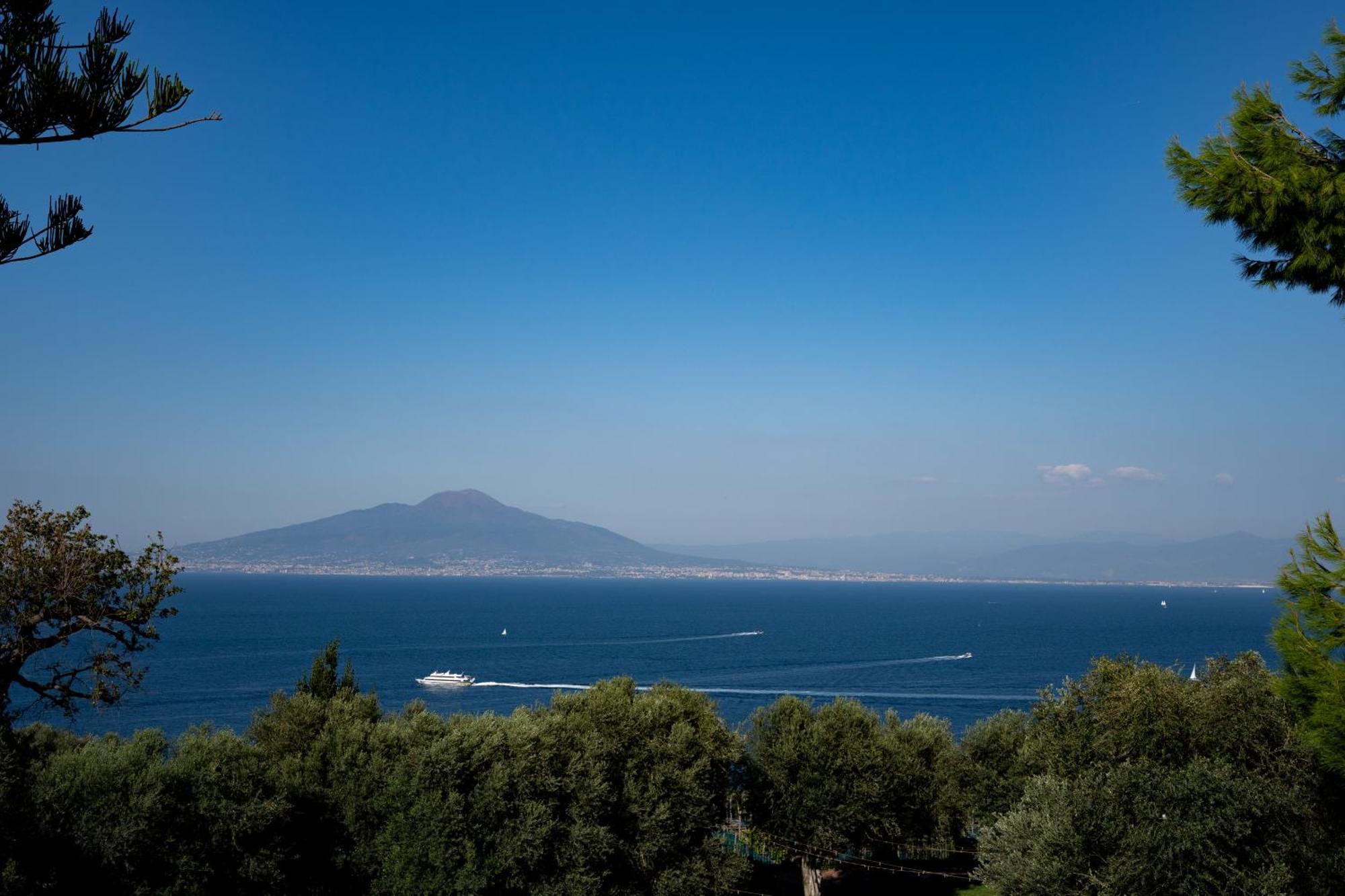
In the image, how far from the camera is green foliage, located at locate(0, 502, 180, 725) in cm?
1714

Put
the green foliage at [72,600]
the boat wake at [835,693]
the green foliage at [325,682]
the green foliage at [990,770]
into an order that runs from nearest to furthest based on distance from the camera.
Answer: the green foliage at [72,600]
the green foliage at [325,682]
the green foliage at [990,770]
the boat wake at [835,693]

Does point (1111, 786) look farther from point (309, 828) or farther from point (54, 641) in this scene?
point (54, 641)

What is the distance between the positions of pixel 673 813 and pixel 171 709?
6104 cm

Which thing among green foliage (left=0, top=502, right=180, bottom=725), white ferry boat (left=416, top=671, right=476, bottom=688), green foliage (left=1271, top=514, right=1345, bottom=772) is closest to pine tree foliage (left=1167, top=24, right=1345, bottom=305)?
green foliage (left=1271, top=514, right=1345, bottom=772)

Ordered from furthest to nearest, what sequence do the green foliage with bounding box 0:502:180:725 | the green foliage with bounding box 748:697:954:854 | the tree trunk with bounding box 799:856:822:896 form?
the tree trunk with bounding box 799:856:822:896, the green foliage with bounding box 748:697:954:854, the green foliage with bounding box 0:502:180:725

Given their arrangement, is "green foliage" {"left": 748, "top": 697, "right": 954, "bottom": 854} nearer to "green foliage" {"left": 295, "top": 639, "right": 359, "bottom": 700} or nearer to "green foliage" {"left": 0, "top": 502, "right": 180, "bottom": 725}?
"green foliage" {"left": 295, "top": 639, "right": 359, "bottom": 700}

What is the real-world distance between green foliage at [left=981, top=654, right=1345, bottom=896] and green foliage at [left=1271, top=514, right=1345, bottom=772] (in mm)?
9421

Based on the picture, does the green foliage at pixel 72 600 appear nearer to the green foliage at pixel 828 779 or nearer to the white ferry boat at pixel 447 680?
the green foliage at pixel 828 779

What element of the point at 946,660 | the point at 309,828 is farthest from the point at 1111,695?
the point at 946,660

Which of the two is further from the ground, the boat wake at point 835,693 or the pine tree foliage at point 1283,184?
the pine tree foliage at point 1283,184

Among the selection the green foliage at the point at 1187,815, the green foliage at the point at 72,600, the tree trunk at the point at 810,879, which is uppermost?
the green foliage at the point at 72,600

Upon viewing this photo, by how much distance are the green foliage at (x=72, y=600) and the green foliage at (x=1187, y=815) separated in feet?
68.2

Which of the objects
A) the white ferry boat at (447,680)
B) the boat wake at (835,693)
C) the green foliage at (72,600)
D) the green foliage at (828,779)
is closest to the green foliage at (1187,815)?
the green foliage at (828,779)

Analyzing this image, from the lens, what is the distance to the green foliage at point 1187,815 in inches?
691
